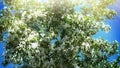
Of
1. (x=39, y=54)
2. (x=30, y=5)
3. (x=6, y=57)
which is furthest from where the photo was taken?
(x=30, y=5)

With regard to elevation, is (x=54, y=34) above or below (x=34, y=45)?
above

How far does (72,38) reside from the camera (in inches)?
1056

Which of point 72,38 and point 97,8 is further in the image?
point 97,8

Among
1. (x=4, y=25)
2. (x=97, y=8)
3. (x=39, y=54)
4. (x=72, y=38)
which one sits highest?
(x=97, y=8)

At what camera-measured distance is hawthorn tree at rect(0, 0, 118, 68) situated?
85.5 ft

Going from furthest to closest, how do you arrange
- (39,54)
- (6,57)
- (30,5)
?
(30,5) < (6,57) < (39,54)

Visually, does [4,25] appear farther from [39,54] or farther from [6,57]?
[39,54]

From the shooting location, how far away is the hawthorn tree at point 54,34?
2606cm

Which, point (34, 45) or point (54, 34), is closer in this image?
point (34, 45)

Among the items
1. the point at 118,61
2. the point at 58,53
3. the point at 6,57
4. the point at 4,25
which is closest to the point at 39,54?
the point at 58,53

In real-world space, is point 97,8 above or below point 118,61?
above

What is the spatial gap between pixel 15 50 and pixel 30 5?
446 centimetres

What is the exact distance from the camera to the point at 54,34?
27797 millimetres

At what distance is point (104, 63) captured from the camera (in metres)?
28.6
